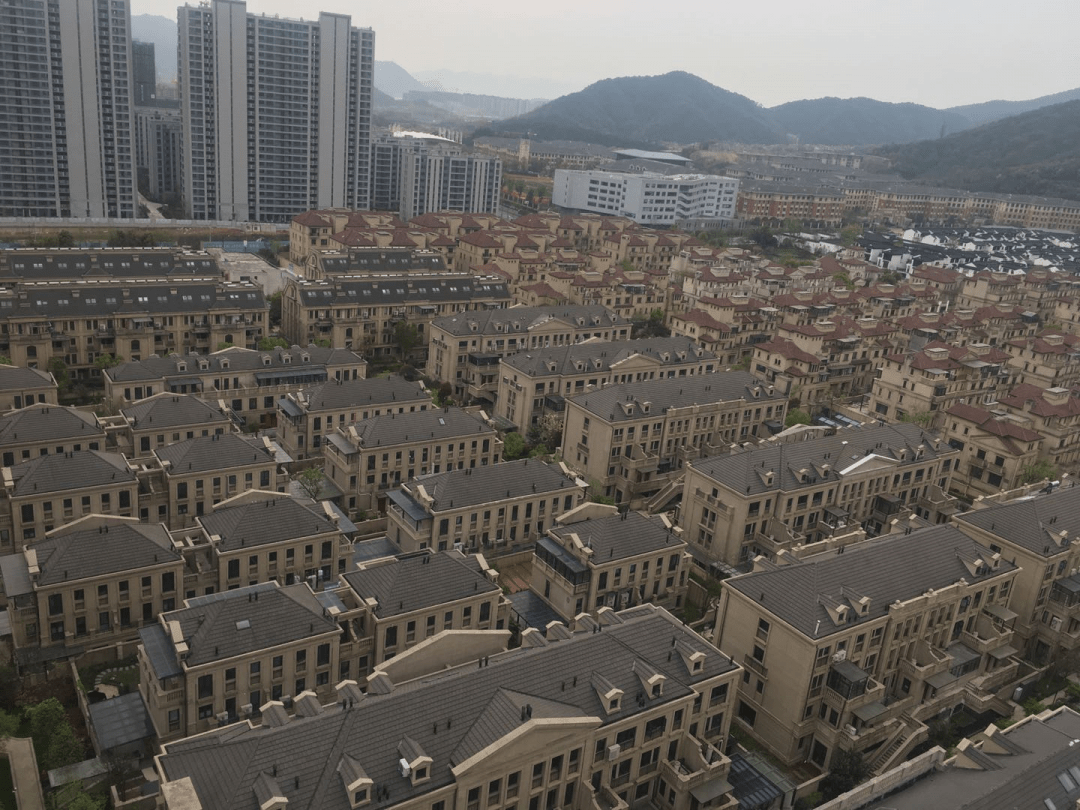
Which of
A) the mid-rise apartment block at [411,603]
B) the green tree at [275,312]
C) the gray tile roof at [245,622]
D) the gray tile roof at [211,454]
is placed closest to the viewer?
the gray tile roof at [245,622]

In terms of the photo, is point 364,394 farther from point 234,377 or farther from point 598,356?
point 598,356

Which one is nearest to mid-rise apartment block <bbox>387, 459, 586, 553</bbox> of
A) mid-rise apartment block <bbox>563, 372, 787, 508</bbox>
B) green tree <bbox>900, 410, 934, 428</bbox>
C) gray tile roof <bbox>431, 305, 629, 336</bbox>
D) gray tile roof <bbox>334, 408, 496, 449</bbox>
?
gray tile roof <bbox>334, 408, 496, 449</bbox>

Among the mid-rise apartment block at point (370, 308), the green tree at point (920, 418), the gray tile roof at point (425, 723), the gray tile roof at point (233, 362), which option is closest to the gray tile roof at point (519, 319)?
the mid-rise apartment block at point (370, 308)

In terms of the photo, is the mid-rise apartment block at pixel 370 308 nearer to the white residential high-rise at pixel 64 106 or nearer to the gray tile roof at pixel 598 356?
the gray tile roof at pixel 598 356

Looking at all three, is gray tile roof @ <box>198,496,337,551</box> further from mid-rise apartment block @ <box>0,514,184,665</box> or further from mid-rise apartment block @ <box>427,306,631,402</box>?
mid-rise apartment block @ <box>427,306,631,402</box>

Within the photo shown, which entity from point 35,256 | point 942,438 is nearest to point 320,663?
point 942,438

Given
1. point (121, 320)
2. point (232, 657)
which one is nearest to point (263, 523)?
point (232, 657)
